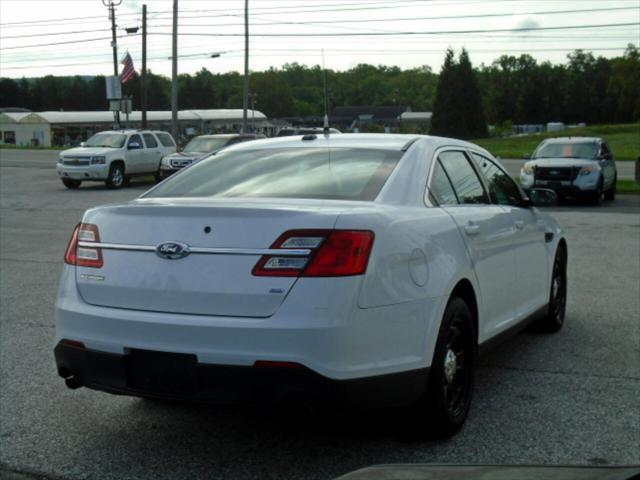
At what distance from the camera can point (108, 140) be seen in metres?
30.7

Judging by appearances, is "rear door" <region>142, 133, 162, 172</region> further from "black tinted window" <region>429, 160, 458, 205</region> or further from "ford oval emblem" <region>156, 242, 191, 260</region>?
"ford oval emblem" <region>156, 242, 191, 260</region>

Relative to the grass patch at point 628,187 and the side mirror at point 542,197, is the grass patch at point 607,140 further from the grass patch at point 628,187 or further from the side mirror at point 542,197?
the side mirror at point 542,197

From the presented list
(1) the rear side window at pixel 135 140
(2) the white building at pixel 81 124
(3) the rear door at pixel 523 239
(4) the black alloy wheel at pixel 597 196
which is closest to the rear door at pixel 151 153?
(1) the rear side window at pixel 135 140

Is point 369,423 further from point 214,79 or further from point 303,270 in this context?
point 214,79

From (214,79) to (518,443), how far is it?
6469 inches

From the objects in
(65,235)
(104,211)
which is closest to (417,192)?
(104,211)

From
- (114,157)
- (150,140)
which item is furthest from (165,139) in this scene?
(114,157)

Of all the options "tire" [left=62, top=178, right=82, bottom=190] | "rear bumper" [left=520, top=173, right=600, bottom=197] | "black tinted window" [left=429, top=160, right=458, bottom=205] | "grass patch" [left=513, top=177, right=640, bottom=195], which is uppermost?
"black tinted window" [left=429, top=160, right=458, bottom=205]

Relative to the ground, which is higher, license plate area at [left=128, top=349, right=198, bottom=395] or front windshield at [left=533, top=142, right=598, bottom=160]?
license plate area at [left=128, top=349, right=198, bottom=395]

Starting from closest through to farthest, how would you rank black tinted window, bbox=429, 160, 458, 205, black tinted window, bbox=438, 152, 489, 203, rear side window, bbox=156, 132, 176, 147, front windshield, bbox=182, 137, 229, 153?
1. black tinted window, bbox=429, 160, 458, 205
2. black tinted window, bbox=438, 152, 489, 203
3. front windshield, bbox=182, 137, 229, 153
4. rear side window, bbox=156, 132, 176, 147

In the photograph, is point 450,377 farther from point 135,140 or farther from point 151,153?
point 151,153

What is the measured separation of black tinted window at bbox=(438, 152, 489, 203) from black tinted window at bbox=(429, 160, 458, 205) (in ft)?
0.23

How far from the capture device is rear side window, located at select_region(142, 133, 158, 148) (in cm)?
3169

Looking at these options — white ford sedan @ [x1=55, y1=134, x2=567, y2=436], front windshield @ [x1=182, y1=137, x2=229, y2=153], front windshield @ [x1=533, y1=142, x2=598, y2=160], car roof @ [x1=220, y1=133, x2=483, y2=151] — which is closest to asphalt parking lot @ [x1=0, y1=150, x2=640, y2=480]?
white ford sedan @ [x1=55, y1=134, x2=567, y2=436]
